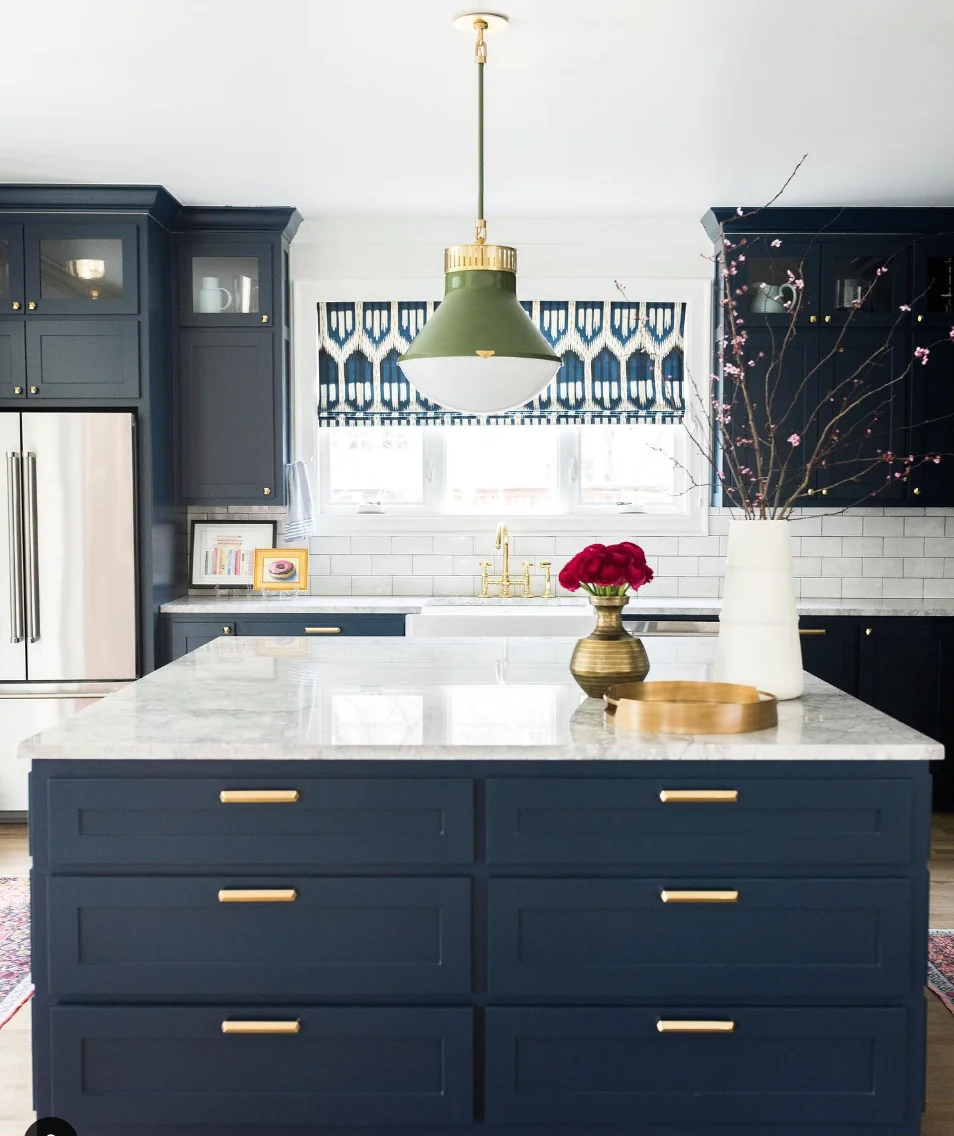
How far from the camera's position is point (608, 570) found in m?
2.62

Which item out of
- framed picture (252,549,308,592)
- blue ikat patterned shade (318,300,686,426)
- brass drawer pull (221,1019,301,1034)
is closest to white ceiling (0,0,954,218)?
blue ikat patterned shade (318,300,686,426)

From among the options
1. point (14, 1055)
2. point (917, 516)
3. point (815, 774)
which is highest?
point (917, 516)

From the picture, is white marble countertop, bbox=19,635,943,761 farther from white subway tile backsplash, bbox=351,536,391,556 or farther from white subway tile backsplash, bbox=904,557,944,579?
white subway tile backsplash, bbox=904,557,944,579

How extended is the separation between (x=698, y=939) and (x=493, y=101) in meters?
2.87

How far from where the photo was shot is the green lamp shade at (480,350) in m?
2.60

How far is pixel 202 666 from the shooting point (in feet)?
10.5

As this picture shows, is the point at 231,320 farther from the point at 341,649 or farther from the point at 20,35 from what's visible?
the point at 341,649

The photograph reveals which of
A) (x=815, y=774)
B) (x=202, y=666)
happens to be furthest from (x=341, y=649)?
(x=815, y=774)

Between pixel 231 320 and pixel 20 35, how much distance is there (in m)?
2.11

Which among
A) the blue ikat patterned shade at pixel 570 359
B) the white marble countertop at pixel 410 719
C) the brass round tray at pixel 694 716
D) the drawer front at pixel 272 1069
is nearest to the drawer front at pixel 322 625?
the blue ikat patterned shade at pixel 570 359

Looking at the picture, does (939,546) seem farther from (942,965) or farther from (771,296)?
(942,965)

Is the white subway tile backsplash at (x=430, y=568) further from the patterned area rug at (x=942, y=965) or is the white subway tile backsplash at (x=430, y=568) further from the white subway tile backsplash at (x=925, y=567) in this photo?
the patterned area rug at (x=942, y=965)

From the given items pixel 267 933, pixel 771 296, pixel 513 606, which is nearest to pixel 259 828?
pixel 267 933

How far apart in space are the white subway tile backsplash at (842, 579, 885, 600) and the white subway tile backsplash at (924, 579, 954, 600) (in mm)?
231
